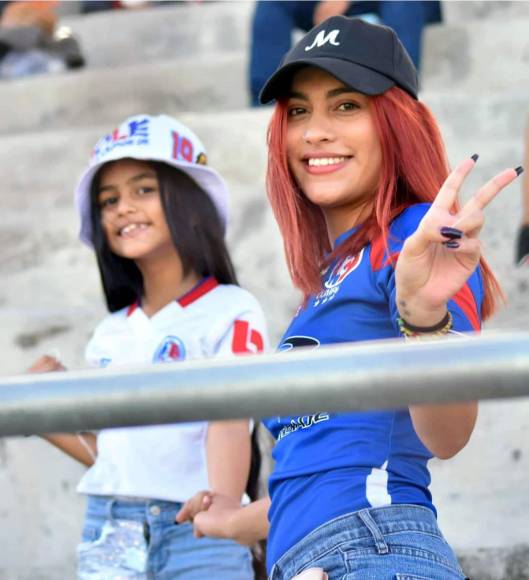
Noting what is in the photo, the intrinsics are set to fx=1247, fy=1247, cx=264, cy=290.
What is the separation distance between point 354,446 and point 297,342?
179 mm

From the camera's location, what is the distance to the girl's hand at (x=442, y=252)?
131cm

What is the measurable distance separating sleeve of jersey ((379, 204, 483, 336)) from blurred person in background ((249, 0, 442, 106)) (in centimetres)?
252

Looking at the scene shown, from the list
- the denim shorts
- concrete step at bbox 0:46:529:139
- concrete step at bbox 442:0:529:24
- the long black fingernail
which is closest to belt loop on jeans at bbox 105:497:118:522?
the denim shorts

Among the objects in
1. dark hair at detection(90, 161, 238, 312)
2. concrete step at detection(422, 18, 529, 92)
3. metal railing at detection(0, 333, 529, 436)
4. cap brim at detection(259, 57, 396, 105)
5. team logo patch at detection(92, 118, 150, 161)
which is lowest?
metal railing at detection(0, 333, 529, 436)

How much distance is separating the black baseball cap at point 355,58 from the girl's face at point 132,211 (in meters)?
0.81

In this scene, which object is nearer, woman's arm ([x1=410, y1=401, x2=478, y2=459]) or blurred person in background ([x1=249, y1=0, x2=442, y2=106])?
woman's arm ([x1=410, y1=401, x2=478, y2=459])

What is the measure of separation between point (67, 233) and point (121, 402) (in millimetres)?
2885

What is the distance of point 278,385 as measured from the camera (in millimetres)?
995

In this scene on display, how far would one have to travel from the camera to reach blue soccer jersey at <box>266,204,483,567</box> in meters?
1.57

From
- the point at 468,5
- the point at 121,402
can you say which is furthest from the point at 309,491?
the point at 468,5

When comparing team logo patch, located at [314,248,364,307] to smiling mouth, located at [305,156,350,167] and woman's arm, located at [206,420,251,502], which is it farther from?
woman's arm, located at [206,420,251,502]

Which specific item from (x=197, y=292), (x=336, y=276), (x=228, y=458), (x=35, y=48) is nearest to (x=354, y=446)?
(x=336, y=276)

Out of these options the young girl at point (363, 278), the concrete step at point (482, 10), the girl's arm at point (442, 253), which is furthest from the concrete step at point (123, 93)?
the girl's arm at point (442, 253)

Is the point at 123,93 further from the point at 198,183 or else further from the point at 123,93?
the point at 198,183
